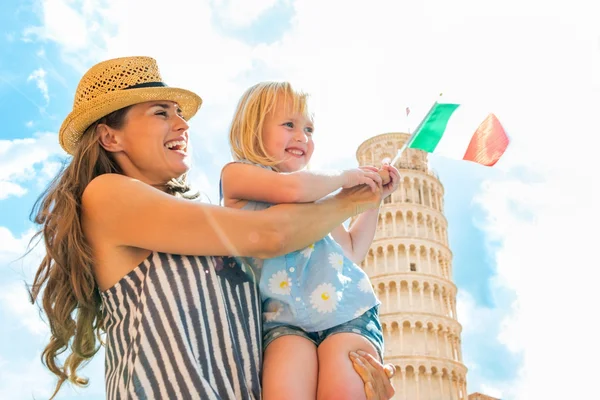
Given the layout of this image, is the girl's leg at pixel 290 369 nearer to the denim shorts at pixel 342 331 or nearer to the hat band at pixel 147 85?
the denim shorts at pixel 342 331

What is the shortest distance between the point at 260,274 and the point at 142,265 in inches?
19.1

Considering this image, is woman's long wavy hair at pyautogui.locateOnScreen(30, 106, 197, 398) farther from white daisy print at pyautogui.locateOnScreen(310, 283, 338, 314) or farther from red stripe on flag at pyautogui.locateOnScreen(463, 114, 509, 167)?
red stripe on flag at pyautogui.locateOnScreen(463, 114, 509, 167)

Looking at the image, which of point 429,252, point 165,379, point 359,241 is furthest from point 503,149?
point 429,252

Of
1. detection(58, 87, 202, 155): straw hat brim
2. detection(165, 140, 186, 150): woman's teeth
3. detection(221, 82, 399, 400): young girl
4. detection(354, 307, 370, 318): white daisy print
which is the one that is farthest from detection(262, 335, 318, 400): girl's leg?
detection(58, 87, 202, 155): straw hat brim

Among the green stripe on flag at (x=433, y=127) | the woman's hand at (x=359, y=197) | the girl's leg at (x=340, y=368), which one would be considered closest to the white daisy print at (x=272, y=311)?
the girl's leg at (x=340, y=368)

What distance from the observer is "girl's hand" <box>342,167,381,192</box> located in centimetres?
260

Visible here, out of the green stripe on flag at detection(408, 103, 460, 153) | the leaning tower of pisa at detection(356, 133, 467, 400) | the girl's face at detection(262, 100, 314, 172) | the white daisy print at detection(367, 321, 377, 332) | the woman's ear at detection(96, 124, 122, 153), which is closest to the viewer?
the white daisy print at detection(367, 321, 377, 332)

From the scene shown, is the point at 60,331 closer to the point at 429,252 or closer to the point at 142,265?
the point at 142,265

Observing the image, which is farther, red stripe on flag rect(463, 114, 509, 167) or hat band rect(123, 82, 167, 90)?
red stripe on flag rect(463, 114, 509, 167)

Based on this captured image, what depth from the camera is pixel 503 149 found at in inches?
141

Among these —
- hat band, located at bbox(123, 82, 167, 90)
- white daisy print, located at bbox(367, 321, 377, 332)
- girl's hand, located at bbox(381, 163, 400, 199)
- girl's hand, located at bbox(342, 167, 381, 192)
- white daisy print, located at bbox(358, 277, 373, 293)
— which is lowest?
white daisy print, located at bbox(367, 321, 377, 332)

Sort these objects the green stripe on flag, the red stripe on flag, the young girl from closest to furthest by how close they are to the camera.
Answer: the young girl → the red stripe on flag → the green stripe on flag

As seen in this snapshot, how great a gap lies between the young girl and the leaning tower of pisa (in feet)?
111

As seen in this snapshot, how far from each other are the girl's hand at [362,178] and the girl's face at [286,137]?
29cm
